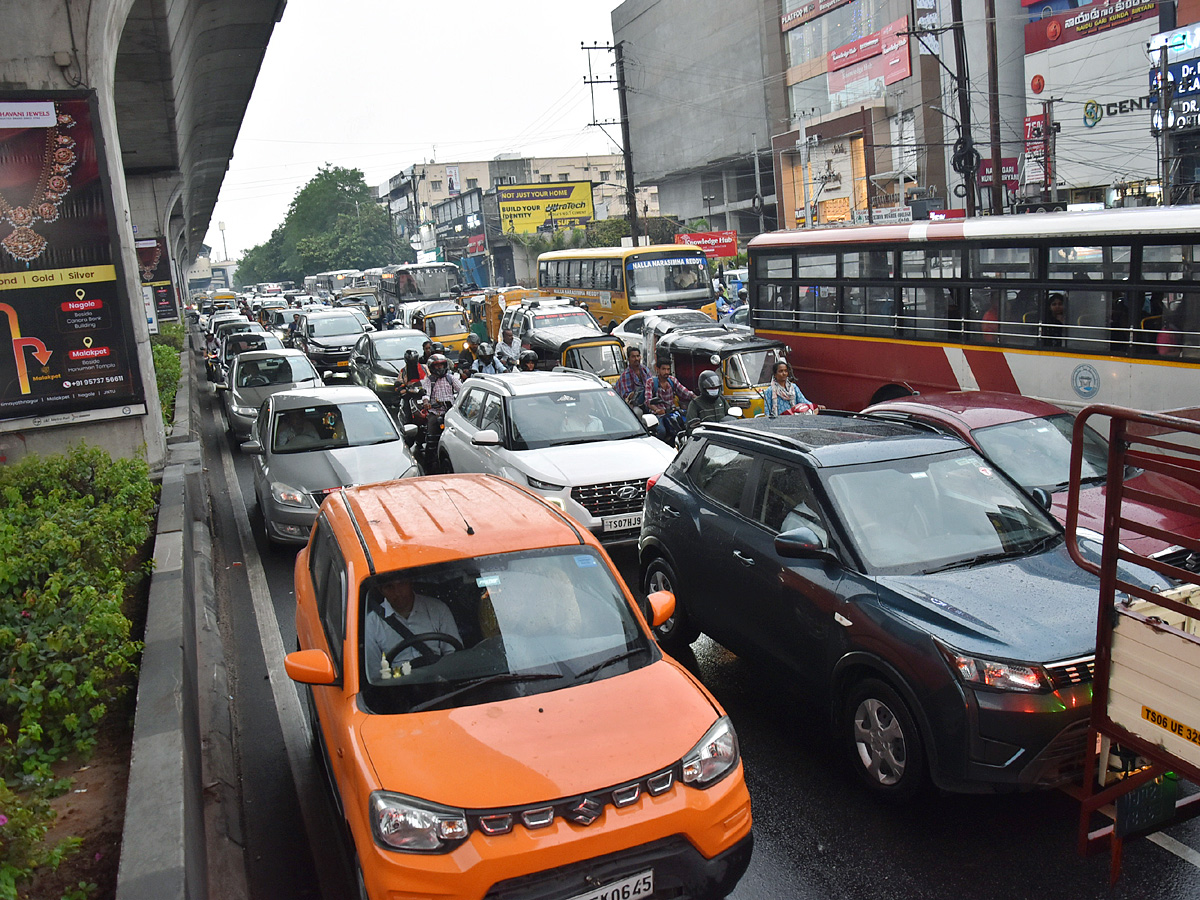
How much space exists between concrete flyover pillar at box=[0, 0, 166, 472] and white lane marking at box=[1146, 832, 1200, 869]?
9.95 m

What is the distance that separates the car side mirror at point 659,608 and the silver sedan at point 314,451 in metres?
5.54

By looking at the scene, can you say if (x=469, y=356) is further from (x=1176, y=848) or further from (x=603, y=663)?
(x=1176, y=848)

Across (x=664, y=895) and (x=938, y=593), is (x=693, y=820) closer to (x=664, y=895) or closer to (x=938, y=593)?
(x=664, y=895)

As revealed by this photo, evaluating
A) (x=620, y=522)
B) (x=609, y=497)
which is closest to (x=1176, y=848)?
(x=620, y=522)

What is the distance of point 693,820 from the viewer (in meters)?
3.90

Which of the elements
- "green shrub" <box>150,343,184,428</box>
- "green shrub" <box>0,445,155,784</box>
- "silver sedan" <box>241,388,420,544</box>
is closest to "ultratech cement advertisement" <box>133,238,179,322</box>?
"green shrub" <box>150,343,184,428</box>

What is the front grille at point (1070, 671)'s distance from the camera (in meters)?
4.55

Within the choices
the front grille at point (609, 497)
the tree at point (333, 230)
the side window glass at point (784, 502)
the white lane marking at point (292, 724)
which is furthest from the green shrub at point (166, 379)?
the tree at point (333, 230)

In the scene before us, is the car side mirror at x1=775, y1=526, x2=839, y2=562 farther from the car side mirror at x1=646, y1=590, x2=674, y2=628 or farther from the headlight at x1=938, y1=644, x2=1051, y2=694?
the headlight at x1=938, y1=644, x2=1051, y2=694

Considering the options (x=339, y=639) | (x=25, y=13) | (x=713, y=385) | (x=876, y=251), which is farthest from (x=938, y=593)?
(x=25, y=13)

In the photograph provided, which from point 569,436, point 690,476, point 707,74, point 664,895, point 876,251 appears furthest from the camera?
point 707,74

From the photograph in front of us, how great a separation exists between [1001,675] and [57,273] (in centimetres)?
1091

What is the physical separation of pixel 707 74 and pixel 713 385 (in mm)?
68526

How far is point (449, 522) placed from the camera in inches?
205
